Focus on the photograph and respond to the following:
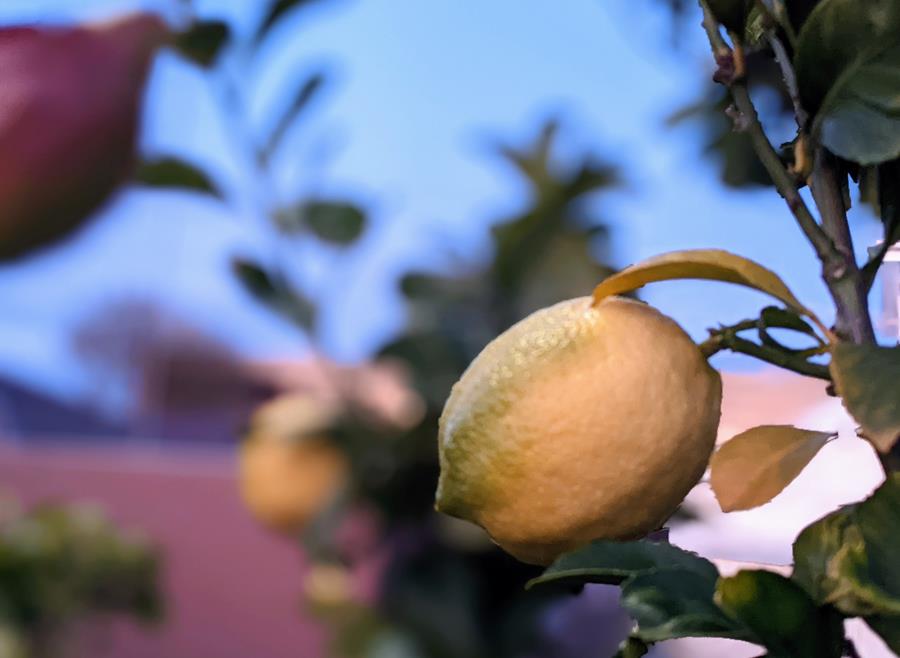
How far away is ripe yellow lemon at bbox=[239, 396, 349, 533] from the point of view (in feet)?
2.98

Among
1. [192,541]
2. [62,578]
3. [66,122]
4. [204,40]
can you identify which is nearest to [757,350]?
→ [66,122]

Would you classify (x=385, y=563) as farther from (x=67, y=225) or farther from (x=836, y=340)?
(x=836, y=340)

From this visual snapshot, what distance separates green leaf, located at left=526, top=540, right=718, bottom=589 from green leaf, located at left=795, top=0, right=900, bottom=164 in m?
0.11

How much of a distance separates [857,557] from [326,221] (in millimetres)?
831

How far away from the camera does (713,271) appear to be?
227 mm

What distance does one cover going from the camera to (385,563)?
35.9 inches

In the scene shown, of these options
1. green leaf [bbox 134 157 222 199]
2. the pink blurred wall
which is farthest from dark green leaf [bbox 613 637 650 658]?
the pink blurred wall

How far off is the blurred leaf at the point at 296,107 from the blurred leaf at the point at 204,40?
0.15 m

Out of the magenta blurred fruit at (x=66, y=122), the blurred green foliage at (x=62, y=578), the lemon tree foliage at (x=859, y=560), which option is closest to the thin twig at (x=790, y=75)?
the lemon tree foliage at (x=859, y=560)

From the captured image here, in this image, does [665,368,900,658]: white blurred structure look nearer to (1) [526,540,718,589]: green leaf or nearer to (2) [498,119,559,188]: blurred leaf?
(1) [526,540,718,589]: green leaf

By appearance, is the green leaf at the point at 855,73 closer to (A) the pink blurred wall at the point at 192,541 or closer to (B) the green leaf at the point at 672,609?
(B) the green leaf at the point at 672,609

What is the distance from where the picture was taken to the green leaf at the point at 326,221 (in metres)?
0.97

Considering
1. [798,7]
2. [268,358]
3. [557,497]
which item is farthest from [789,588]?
[268,358]

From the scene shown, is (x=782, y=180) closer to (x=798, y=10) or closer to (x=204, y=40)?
(x=798, y=10)
